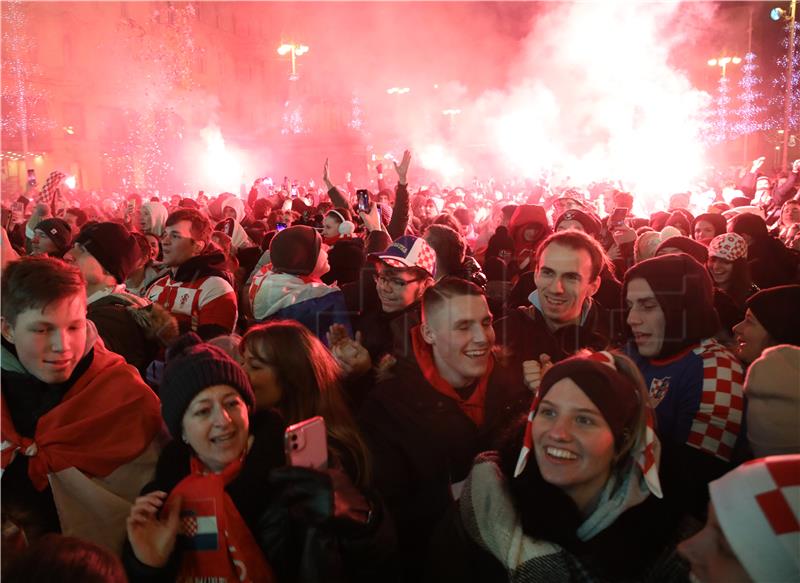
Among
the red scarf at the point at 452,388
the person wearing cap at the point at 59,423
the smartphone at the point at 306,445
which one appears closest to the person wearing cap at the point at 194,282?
the person wearing cap at the point at 59,423

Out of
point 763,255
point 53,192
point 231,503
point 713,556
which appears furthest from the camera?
point 53,192

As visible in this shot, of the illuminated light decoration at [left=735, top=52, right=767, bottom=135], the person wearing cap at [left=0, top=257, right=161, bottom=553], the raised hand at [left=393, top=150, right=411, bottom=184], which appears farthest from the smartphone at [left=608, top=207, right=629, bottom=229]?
the illuminated light decoration at [left=735, top=52, right=767, bottom=135]

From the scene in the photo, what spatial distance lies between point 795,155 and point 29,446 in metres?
44.4

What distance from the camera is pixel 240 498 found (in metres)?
2.49

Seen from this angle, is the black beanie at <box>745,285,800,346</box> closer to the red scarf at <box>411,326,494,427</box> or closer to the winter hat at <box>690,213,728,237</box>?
the red scarf at <box>411,326,494,427</box>

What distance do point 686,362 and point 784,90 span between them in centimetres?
4089

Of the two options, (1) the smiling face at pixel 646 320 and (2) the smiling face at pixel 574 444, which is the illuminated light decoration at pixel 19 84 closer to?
(1) the smiling face at pixel 646 320

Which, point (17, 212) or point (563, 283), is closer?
point (563, 283)

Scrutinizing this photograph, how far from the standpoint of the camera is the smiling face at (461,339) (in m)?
3.08

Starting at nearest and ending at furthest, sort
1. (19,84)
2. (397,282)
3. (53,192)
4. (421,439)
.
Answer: (421,439)
(397,282)
(53,192)
(19,84)

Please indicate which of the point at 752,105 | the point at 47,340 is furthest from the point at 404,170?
the point at 752,105

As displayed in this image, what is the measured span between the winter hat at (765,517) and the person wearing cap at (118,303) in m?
3.23

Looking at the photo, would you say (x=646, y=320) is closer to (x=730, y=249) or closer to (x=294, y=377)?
(x=294, y=377)

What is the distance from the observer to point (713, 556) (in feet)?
5.76
